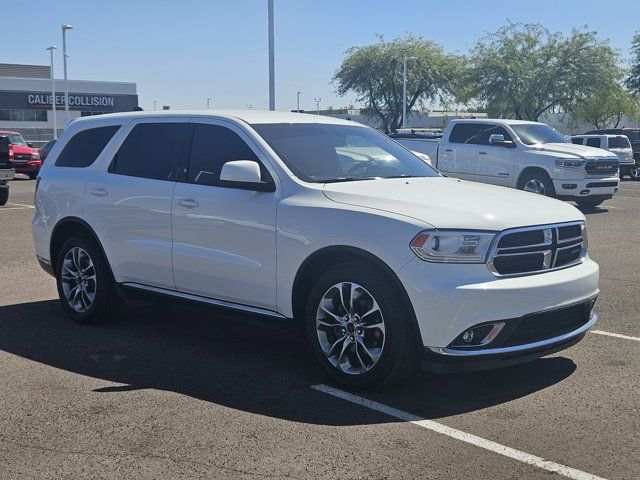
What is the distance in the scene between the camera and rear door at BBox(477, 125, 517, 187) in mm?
17422

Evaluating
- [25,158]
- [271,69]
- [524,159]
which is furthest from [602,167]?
[25,158]

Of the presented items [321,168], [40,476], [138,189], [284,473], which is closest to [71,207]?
[138,189]

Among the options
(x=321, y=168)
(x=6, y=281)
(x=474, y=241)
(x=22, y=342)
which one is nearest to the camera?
(x=474, y=241)

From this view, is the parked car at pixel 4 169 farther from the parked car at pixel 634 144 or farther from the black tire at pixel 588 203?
the parked car at pixel 634 144

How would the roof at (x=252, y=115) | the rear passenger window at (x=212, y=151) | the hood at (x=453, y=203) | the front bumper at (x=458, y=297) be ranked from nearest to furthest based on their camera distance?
the front bumper at (x=458, y=297)
the hood at (x=453, y=203)
the rear passenger window at (x=212, y=151)
the roof at (x=252, y=115)

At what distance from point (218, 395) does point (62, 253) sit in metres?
2.81

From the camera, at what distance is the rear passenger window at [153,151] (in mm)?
6504

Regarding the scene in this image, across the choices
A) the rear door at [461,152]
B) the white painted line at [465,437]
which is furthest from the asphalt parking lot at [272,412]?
the rear door at [461,152]

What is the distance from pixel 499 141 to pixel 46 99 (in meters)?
59.0

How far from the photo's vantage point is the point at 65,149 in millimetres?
7574

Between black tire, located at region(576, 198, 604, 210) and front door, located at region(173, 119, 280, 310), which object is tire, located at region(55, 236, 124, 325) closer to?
front door, located at region(173, 119, 280, 310)

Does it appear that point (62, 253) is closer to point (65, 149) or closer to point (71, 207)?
point (71, 207)

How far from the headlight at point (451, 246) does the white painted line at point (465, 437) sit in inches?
37.3

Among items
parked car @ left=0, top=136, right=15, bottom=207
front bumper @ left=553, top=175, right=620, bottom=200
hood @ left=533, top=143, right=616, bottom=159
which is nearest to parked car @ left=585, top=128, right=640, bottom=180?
hood @ left=533, top=143, right=616, bottom=159
